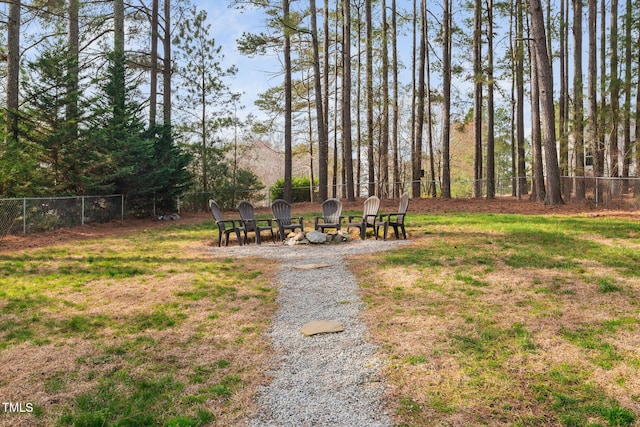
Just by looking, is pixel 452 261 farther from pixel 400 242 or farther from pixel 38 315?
pixel 38 315

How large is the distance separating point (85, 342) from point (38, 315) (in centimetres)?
108

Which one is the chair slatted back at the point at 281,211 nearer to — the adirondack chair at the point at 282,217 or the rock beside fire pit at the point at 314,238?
the adirondack chair at the point at 282,217

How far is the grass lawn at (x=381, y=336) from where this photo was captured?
2.69 m

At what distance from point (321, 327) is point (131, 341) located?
1.72 metres

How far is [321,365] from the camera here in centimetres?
333

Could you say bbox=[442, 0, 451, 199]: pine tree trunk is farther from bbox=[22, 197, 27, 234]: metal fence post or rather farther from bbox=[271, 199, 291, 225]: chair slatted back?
bbox=[22, 197, 27, 234]: metal fence post

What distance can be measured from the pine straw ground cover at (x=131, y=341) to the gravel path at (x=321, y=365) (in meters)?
0.17

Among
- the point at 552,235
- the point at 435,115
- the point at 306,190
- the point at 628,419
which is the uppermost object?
the point at 435,115

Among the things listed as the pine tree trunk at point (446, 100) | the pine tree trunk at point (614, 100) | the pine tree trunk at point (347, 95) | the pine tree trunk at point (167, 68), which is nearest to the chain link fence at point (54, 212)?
the pine tree trunk at point (167, 68)

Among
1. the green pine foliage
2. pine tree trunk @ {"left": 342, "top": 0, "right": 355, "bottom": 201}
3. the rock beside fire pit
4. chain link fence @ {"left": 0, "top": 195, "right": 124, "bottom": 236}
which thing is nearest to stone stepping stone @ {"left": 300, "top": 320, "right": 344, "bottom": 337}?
the rock beside fire pit

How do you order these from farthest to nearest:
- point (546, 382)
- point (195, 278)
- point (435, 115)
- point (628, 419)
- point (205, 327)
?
point (435, 115) → point (195, 278) → point (205, 327) → point (546, 382) → point (628, 419)

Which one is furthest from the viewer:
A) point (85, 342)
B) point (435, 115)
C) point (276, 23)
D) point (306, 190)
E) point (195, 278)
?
point (435, 115)

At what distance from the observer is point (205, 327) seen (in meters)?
4.18

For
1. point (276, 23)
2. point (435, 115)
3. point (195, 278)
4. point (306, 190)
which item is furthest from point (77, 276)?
point (435, 115)
